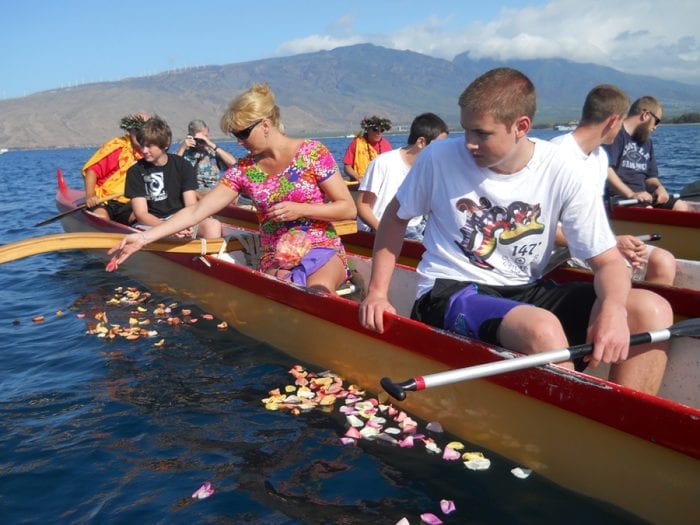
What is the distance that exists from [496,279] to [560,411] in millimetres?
888

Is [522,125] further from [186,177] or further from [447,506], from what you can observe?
[186,177]

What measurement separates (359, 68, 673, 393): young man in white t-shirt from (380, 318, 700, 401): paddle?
0.13 meters

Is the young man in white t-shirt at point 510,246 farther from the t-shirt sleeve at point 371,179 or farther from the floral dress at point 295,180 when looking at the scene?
the t-shirt sleeve at point 371,179

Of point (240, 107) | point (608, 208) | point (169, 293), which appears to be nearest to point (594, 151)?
point (608, 208)

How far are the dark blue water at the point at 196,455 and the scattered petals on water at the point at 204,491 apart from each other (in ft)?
0.13

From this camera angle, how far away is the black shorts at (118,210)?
10.5 metres

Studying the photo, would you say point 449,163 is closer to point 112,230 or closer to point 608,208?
point 608,208

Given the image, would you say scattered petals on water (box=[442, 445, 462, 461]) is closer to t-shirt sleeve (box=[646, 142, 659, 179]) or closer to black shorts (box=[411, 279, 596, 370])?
black shorts (box=[411, 279, 596, 370])

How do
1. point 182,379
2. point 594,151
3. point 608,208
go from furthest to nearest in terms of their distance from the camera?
point 608,208
point 594,151
point 182,379

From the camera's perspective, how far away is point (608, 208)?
8.20m

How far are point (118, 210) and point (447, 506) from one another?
26.9ft

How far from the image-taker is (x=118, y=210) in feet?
34.9

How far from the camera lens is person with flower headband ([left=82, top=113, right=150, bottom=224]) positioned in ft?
33.9

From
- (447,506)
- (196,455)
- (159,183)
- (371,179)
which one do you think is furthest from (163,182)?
(447,506)
